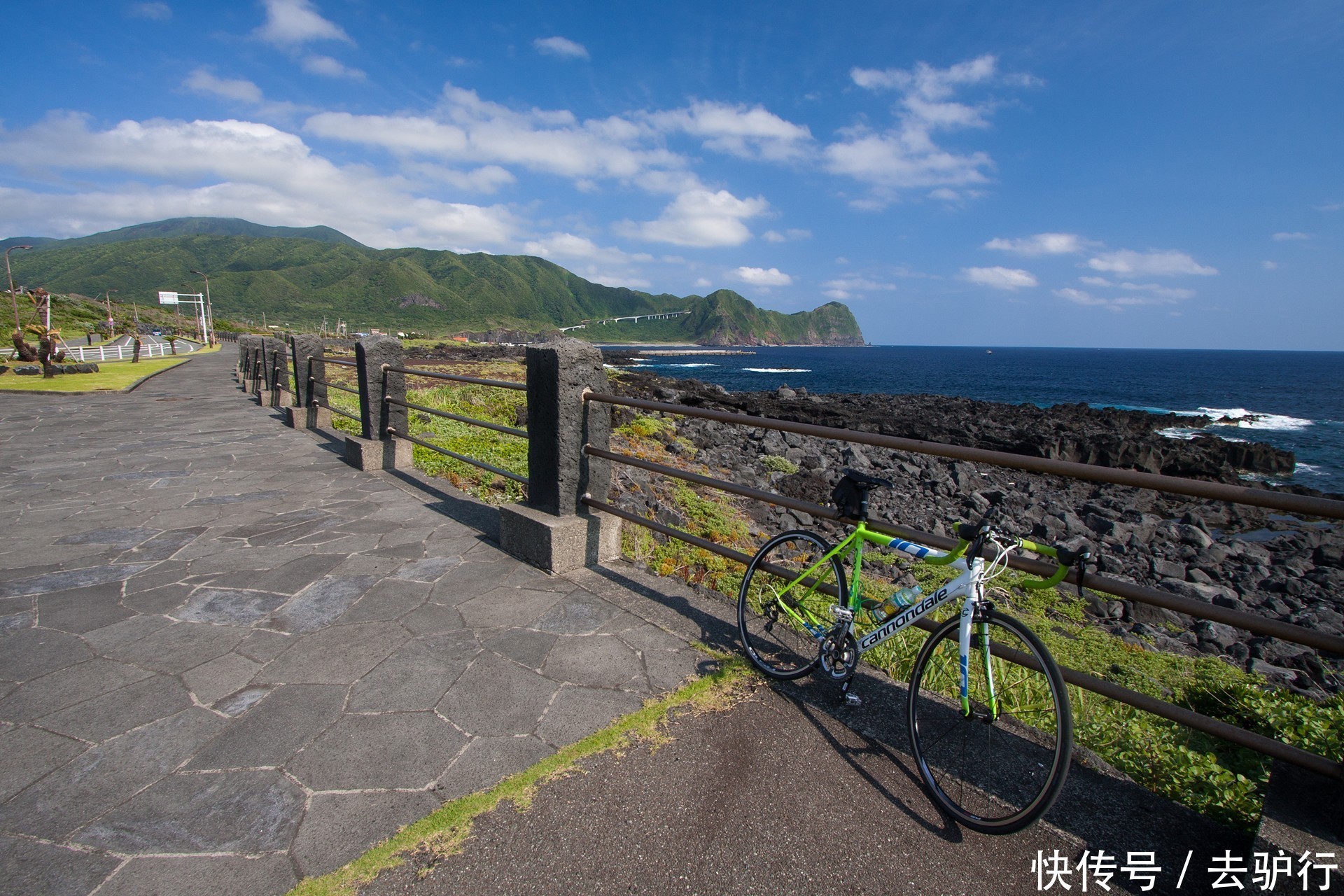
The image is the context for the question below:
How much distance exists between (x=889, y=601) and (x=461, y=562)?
2912mm

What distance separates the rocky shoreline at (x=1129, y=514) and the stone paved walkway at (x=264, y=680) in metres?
4.72

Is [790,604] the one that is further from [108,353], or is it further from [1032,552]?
[108,353]

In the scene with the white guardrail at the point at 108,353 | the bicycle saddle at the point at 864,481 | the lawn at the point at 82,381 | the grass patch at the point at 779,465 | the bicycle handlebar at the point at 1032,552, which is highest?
the white guardrail at the point at 108,353

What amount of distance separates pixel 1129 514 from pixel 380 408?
53.6ft

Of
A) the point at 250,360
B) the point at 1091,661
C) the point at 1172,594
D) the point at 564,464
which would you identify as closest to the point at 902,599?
the point at 1172,594

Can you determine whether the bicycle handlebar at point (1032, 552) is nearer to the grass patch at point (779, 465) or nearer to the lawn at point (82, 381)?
the grass patch at point (779, 465)

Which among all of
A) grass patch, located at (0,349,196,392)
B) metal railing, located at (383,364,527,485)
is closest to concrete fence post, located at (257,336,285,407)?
grass patch, located at (0,349,196,392)

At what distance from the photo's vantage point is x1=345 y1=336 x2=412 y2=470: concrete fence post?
717 centimetres

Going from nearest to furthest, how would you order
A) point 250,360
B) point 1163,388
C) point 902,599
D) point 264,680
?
point 902,599 → point 264,680 → point 250,360 → point 1163,388

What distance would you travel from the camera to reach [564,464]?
429 cm

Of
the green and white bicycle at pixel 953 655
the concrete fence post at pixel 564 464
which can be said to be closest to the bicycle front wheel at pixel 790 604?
the green and white bicycle at pixel 953 655

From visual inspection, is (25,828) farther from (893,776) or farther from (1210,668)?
(1210,668)

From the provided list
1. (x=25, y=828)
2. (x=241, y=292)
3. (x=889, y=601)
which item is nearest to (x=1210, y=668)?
(x=889, y=601)

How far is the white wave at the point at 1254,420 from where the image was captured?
3747 cm
